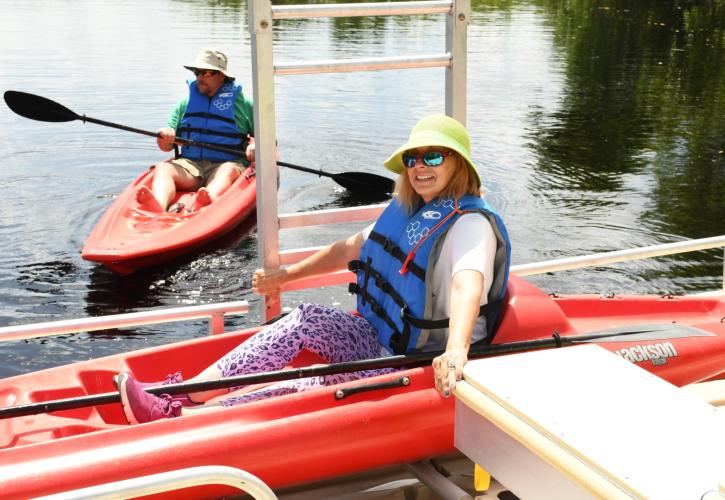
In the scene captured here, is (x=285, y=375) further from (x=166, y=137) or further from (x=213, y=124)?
(x=213, y=124)

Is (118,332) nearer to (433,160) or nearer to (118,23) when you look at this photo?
(433,160)

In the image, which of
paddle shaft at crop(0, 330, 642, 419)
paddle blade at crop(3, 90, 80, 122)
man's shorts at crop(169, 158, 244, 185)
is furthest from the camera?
man's shorts at crop(169, 158, 244, 185)

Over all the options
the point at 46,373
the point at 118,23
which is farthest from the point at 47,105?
the point at 118,23

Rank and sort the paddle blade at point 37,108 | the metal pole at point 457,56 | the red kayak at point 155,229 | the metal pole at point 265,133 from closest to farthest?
the metal pole at point 265,133
the metal pole at point 457,56
the red kayak at point 155,229
the paddle blade at point 37,108

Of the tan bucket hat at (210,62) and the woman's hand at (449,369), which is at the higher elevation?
the tan bucket hat at (210,62)

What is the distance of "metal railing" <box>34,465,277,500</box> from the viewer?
1.92 meters

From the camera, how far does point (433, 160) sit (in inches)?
117

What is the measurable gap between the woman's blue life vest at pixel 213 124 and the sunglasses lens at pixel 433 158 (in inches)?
173

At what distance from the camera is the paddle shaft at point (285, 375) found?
8.86 ft

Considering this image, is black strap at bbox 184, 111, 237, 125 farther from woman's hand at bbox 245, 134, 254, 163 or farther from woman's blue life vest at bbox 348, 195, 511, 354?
woman's blue life vest at bbox 348, 195, 511, 354

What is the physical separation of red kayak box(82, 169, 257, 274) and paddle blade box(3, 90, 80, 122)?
0.71 m

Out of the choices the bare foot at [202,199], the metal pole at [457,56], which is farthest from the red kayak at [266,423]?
the bare foot at [202,199]

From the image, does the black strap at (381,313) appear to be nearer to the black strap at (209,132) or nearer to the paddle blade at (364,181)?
the paddle blade at (364,181)

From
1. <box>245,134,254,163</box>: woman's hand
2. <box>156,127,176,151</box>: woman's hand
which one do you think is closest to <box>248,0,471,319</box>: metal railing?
<box>245,134,254,163</box>: woman's hand
